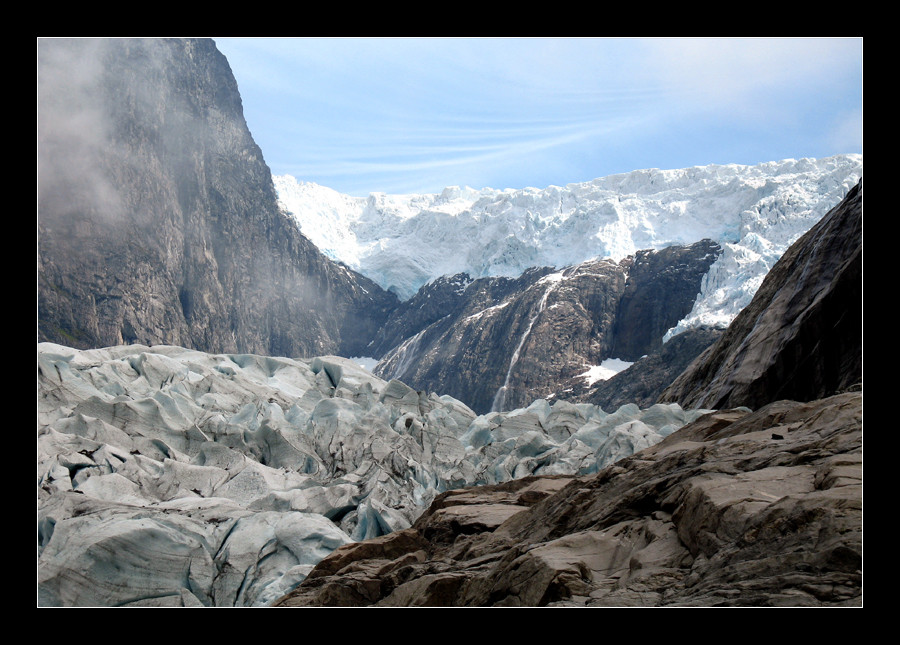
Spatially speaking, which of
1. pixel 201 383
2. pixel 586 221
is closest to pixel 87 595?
pixel 201 383

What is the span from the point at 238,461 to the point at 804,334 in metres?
17.4

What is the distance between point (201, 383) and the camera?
3172cm

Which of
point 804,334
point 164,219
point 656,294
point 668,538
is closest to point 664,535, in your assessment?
point 668,538

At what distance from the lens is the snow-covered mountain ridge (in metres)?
132

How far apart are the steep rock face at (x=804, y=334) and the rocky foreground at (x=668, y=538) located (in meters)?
9.68

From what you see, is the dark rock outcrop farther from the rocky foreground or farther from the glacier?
the rocky foreground

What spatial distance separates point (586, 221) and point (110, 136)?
8976 cm

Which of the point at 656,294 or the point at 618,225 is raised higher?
the point at 618,225

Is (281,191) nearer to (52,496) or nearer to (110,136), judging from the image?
(110,136)

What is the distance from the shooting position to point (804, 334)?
2509cm

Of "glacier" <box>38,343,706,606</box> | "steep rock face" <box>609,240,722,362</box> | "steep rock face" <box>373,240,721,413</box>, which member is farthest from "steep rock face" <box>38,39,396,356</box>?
"glacier" <box>38,343,706,606</box>

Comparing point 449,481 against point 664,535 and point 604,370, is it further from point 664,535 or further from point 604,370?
point 604,370

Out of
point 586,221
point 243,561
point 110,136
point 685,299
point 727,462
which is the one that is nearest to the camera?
point 727,462
